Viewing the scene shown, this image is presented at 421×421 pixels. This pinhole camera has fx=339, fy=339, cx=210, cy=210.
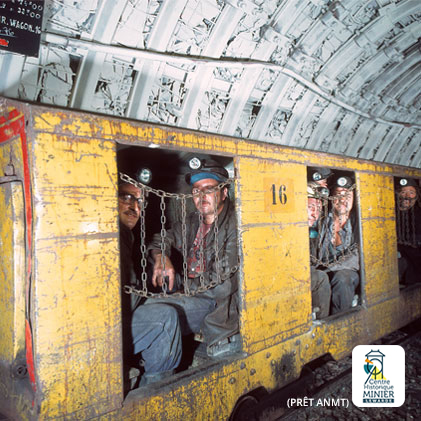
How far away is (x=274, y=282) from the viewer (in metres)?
3.62

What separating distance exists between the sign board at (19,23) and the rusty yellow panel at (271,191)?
1.93 metres

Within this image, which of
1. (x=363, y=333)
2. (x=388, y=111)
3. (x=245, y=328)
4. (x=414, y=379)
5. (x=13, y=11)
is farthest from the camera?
(x=388, y=111)

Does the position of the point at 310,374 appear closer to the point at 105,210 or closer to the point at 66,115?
the point at 105,210

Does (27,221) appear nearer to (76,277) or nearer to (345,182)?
(76,277)

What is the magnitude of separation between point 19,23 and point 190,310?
2.80 meters

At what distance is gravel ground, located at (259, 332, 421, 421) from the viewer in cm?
339

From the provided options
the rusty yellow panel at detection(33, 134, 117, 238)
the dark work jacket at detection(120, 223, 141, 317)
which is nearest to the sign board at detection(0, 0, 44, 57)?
the rusty yellow panel at detection(33, 134, 117, 238)

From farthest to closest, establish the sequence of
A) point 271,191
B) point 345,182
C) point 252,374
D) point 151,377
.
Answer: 1. point 345,182
2. point 271,191
3. point 252,374
4. point 151,377

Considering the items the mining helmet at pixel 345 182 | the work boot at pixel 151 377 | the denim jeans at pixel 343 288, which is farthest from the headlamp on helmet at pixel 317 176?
the work boot at pixel 151 377

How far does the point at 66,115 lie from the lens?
2.21 meters

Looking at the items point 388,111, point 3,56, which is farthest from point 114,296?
point 388,111

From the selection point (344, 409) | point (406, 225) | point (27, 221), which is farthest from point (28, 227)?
point (406, 225)

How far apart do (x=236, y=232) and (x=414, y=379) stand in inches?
123

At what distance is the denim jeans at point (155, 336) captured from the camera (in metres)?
2.93
